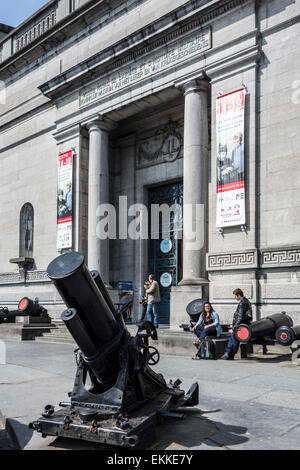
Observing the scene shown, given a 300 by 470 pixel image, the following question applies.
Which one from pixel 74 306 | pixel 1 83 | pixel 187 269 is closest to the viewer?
pixel 74 306

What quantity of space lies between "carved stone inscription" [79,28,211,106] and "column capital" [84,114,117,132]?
85 cm

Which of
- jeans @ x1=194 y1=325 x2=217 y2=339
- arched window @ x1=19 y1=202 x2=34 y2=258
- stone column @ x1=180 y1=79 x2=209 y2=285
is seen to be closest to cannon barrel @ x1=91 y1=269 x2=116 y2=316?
jeans @ x1=194 y1=325 x2=217 y2=339

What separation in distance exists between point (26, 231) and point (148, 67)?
1047 cm

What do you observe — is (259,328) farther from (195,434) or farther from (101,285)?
(101,285)

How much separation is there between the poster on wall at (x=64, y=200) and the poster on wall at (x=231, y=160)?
7.83 m

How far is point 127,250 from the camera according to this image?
832 inches

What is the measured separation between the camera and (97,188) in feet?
63.6

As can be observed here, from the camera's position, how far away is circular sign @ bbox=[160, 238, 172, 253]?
19.8m

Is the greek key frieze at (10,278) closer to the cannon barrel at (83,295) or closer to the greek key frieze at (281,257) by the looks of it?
the greek key frieze at (281,257)

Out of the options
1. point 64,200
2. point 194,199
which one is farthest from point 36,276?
point 194,199

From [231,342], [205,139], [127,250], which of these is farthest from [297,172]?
[127,250]

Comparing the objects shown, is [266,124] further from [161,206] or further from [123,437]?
[123,437]

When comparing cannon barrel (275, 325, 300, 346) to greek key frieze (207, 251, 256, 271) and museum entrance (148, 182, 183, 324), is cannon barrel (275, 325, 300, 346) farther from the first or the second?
museum entrance (148, 182, 183, 324)

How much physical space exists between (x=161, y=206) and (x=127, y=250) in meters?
2.47
